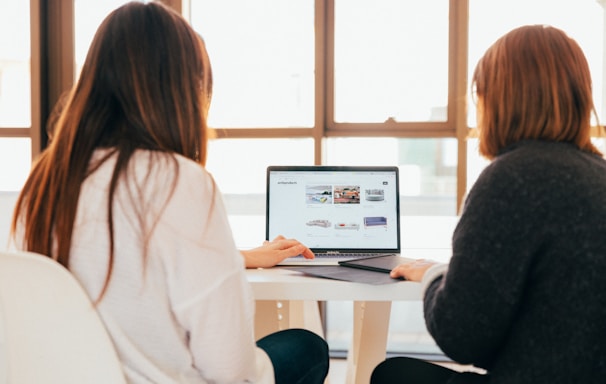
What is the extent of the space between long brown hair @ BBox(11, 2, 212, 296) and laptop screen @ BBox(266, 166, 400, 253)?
949 mm

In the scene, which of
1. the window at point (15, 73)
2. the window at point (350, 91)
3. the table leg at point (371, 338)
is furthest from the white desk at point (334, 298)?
the window at point (15, 73)

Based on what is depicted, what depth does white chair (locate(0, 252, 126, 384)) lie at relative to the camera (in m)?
0.98

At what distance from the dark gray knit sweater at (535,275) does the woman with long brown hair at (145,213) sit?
1.19ft

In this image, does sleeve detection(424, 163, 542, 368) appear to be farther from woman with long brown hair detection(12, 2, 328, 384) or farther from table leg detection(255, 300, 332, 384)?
table leg detection(255, 300, 332, 384)

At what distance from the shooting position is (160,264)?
41.3 inches

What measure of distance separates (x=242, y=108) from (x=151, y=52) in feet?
7.38

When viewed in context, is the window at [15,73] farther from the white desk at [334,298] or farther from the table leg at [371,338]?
the table leg at [371,338]

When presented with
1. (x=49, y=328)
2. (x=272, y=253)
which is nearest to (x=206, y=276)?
(x=49, y=328)

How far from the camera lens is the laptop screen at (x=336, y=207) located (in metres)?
2.07

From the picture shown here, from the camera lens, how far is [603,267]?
103 centimetres

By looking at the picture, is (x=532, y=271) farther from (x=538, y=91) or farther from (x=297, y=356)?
(x=297, y=356)

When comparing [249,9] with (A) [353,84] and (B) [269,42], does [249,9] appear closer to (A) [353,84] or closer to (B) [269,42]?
(B) [269,42]

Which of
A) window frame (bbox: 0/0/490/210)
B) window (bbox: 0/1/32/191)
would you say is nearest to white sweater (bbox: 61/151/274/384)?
window frame (bbox: 0/0/490/210)

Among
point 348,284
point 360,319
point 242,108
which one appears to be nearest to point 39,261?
point 348,284
